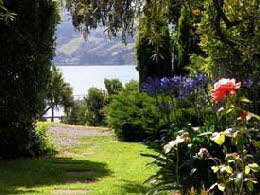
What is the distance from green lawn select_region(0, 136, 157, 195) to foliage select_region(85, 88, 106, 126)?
20.7 metres

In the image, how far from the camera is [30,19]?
15.0 m

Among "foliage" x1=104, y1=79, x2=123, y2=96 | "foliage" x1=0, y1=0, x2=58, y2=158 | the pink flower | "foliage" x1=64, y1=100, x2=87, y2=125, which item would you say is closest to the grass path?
"foliage" x1=0, y1=0, x2=58, y2=158

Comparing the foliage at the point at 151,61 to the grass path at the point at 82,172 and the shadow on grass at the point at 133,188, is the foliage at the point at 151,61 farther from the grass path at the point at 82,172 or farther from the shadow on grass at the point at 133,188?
the shadow on grass at the point at 133,188

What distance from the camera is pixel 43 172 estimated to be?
12.6m

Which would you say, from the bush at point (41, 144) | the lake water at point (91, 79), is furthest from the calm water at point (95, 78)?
the bush at point (41, 144)

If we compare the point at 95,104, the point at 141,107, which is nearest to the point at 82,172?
the point at 141,107

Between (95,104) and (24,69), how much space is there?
23979mm

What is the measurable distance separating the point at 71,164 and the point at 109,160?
140 centimetres

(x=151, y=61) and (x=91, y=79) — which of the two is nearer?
(x=151, y=61)

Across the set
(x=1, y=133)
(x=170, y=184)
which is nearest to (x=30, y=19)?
(x=1, y=133)

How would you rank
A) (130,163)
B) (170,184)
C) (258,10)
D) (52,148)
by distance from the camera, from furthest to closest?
(52,148) → (130,163) → (258,10) → (170,184)

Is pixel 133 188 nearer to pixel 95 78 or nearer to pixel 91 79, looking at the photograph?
pixel 91 79

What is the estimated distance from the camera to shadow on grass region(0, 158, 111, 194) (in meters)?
11.0

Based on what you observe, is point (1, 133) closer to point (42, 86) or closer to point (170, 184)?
point (42, 86)
